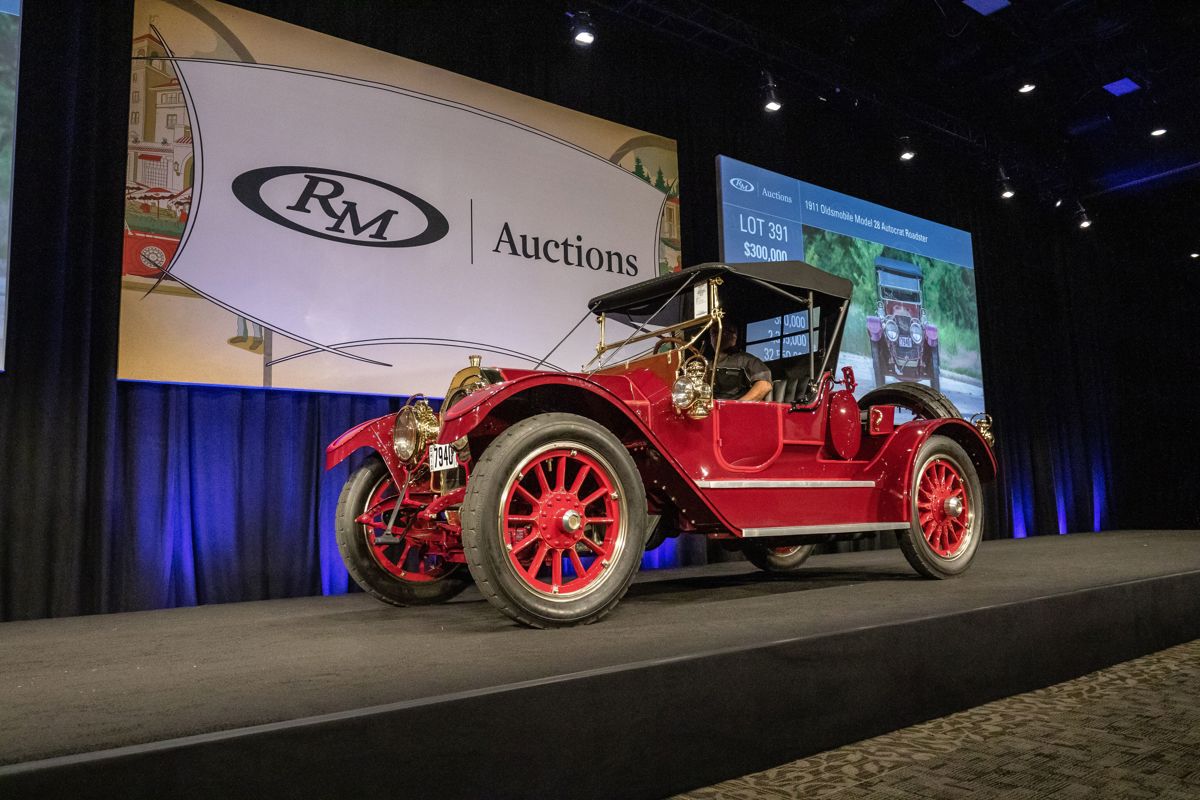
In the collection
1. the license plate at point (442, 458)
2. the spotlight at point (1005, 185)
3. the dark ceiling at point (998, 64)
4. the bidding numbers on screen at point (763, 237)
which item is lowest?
the license plate at point (442, 458)

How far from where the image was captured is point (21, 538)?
3.50 meters

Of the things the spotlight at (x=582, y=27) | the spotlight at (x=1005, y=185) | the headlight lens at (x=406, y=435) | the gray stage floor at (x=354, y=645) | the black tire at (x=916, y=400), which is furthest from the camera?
the spotlight at (x=1005, y=185)

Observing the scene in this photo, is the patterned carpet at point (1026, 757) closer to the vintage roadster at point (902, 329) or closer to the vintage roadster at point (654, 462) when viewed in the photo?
the vintage roadster at point (654, 462)

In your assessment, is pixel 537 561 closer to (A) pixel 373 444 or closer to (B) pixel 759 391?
(A) pixel 373 444

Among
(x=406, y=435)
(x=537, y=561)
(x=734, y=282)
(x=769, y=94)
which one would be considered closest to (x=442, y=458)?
(x=406, y=435)

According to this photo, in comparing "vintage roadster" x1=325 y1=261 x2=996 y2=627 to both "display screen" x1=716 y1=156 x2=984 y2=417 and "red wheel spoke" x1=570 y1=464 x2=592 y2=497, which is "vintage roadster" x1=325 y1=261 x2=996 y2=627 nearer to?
"red wheel spoke" x1=570 y1=464 x2=592 y2=497

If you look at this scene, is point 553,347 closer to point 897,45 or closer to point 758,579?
point 758,579

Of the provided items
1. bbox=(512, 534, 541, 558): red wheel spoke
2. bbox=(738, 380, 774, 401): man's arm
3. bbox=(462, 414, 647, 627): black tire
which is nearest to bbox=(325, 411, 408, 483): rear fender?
bbox=(462, 414, 647, 627): black tire

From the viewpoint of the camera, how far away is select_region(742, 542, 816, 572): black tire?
4.08m

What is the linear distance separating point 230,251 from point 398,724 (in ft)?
11.8

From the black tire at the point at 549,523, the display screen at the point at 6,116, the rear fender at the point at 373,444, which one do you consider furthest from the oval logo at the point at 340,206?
the black tire at the point at 549,523

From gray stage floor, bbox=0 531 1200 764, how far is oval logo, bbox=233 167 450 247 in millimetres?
2141

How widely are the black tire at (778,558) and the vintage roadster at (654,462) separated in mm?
32

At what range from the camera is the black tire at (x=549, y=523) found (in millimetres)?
2076
